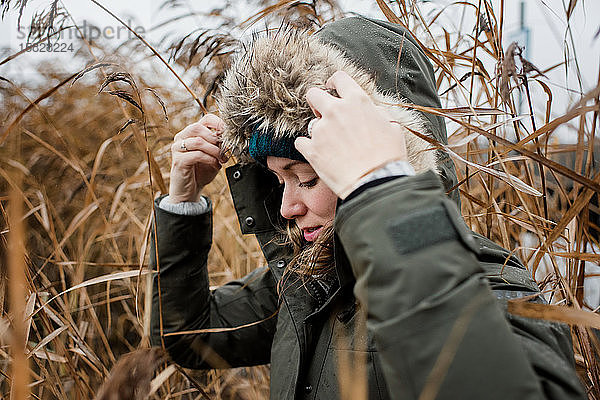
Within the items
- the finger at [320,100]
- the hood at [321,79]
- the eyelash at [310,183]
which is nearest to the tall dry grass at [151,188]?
the hood at [321,79]

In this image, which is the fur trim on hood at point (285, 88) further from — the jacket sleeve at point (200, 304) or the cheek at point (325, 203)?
the jacket sleeve at point (200, 304)

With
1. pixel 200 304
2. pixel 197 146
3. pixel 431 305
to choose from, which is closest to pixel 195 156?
pixel 197 146

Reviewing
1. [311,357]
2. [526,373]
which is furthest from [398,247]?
[311,357]

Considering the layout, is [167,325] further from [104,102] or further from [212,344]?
[104,102]

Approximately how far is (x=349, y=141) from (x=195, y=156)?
69 centimetres

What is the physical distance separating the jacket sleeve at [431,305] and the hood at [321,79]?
353 millimetres

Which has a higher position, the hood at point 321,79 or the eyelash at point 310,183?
the hood at point 321,79

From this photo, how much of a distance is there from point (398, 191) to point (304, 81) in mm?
441

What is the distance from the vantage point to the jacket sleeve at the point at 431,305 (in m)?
0.69

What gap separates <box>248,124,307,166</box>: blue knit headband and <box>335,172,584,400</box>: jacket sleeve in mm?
358

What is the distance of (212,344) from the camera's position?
1.60m

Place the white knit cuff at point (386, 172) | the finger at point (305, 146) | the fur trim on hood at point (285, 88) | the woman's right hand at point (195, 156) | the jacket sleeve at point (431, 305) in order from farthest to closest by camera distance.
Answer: the woman's right hand at point (195, 156) → the fur trim on hood at point (285, 88) → the finger at point (305, 146) → the white knit cuff at point (386, 172) → the jacket sleeve at point (431, 305)

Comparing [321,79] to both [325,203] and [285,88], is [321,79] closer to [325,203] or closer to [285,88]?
[285,88]

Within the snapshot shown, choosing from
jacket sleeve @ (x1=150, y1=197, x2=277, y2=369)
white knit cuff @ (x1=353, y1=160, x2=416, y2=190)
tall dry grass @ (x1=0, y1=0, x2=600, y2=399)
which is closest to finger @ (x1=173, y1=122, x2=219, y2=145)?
tall dry grass @ (x1=0, y1=0, x2=600, y2=399)
